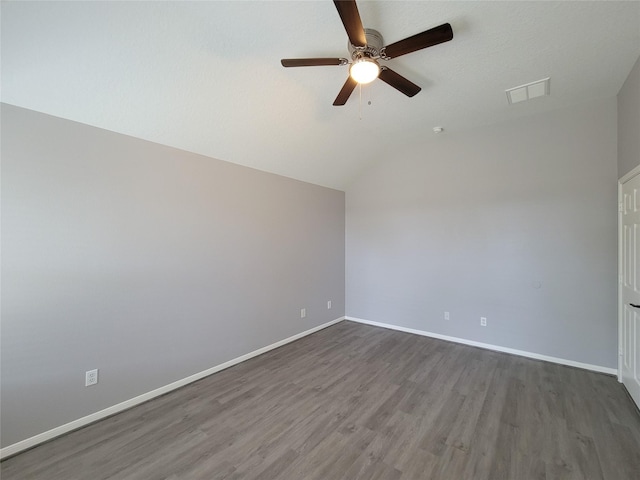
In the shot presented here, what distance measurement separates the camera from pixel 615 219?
113 inches

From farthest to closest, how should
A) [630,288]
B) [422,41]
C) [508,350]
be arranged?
[508,350] < [630,288] < [422,41]

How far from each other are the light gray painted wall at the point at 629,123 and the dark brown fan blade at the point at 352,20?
2.57 m

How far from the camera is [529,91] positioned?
2707 millimetres

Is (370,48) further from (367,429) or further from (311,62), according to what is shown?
(367,429)

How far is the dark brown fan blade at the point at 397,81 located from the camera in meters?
1.88

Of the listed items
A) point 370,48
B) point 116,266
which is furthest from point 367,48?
point 116,266

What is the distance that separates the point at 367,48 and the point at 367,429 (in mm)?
2760

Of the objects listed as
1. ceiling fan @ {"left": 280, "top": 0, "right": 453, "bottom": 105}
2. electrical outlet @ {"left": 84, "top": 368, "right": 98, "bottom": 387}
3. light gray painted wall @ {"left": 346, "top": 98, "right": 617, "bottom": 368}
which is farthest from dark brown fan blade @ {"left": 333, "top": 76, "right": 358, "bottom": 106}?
electrical outlet @ {"left": 84, "top": 368, "right": 98, "bottom": 387}

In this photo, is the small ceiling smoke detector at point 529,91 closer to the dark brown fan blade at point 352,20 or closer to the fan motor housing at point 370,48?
the fan motor housing at point 370,48

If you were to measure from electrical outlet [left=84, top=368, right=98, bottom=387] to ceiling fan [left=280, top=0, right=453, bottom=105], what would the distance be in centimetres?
284

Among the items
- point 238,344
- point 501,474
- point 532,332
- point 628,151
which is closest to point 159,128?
point 238,344

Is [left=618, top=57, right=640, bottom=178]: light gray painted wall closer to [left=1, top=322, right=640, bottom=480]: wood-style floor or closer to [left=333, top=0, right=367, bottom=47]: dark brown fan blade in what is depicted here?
[left=1, top=322, right=640, bottom=480]: wood-style floor

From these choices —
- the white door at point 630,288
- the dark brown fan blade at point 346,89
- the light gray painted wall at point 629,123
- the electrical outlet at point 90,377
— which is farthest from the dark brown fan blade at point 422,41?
the electrical outlet at point 90,377

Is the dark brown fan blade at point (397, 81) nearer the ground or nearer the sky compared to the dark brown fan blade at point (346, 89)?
nearer the sky
